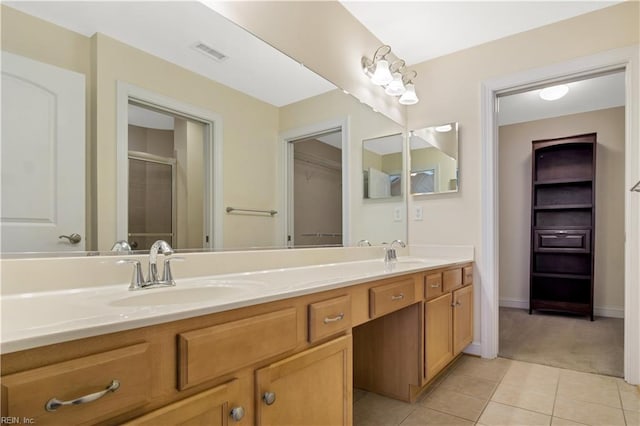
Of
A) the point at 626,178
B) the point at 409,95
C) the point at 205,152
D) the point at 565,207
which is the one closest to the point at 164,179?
the point at 205,152

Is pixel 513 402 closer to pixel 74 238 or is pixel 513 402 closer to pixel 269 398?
pixel 269 398

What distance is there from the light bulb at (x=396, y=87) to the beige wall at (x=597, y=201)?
250cm

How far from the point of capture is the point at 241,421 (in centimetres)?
90

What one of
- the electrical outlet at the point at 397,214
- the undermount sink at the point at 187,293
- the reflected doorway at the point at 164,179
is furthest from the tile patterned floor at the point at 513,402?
the reflected doorway at the point at 164,179

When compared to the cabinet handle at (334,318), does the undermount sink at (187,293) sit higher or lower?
higher

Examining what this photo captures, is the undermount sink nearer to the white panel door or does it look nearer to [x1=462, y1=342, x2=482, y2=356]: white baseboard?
the white panel door

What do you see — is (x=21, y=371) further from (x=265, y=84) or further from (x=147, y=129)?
(x=265, y=84)

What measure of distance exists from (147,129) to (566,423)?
231 centimetres

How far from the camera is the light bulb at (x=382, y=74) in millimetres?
2508

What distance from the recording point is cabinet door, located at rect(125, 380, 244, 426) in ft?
2.39

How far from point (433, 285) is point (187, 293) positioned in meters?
1.39

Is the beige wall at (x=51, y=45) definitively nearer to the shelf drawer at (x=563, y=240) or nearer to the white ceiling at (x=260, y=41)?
the white ceiling at (x=260, y=41)

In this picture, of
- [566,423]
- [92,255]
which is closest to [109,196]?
[92,255]

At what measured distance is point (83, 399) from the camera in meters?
0.62
